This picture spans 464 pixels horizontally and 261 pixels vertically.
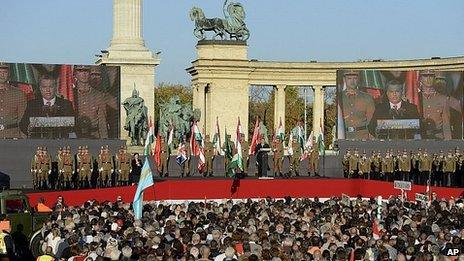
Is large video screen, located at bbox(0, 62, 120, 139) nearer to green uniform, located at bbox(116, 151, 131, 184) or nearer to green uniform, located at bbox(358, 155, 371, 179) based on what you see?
green uniform, located at bbox(116, 151, 131, 184)

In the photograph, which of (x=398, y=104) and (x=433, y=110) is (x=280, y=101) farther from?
(x=398, y=104)

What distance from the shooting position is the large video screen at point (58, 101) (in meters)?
47.1

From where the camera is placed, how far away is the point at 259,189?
136 ft

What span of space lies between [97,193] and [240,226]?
16331mm

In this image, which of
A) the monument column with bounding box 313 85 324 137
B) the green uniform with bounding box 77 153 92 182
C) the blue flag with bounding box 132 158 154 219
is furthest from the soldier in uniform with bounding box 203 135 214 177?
the monument column with bounding box 313 85 324 137

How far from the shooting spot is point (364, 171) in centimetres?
4831

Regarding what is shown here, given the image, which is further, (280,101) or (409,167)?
(280,101)

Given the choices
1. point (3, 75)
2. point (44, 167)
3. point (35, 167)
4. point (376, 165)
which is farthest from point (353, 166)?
point (3, 75)

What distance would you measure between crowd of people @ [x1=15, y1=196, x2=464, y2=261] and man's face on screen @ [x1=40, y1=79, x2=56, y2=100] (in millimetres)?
21152

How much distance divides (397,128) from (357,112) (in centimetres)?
225

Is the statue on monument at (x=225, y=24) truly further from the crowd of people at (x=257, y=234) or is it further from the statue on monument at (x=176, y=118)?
the crowd of people at (x=257, y=234)

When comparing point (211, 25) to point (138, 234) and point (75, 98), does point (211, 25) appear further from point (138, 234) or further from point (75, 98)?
A: point (138, 234)

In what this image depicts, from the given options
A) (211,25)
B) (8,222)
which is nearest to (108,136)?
(211,25)

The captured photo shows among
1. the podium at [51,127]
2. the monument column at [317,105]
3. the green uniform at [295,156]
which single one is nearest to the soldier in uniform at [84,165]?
the podium at [51,127]
